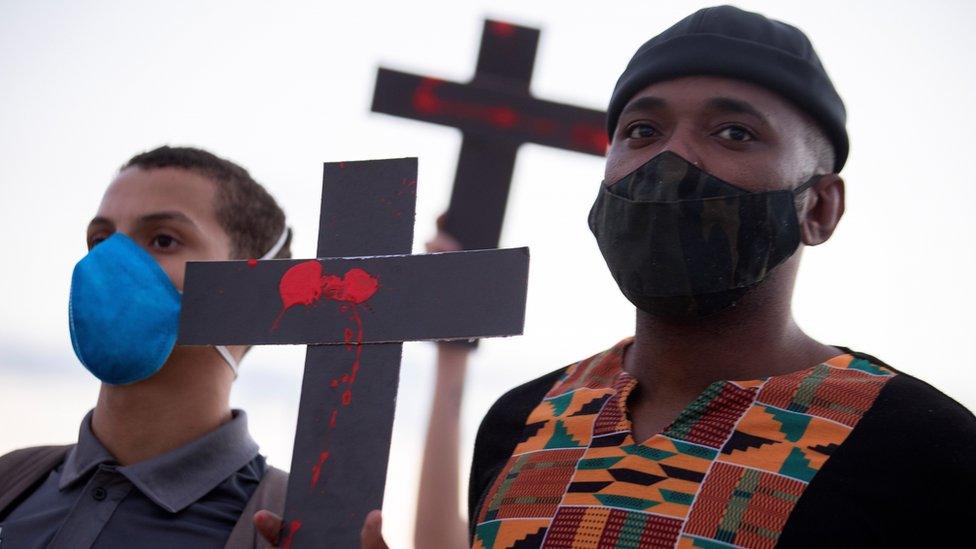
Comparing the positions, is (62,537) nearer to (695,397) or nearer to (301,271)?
(301,271)

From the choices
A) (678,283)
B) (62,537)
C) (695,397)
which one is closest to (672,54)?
(678,283)

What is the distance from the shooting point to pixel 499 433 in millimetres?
2566

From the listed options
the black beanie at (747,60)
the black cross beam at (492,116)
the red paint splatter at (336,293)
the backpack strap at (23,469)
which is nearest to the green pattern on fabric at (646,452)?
the red paint splatter at (336,293)

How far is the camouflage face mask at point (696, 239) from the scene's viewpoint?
2.26 metres

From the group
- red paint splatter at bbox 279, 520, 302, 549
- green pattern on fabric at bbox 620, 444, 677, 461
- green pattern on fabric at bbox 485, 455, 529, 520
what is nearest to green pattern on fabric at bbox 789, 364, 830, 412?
green pattern on fabric at bbox 620, 444, 677, 461

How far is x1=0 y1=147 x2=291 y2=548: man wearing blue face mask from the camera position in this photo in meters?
2.85

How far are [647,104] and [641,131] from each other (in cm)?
6

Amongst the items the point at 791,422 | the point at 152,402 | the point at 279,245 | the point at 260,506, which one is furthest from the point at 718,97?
the point at 152,402

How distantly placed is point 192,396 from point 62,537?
0.52 metres

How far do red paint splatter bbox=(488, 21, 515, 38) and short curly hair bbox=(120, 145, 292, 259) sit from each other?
1402mm

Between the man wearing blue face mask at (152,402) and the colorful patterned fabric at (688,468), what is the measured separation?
2.79ft

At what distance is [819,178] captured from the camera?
243 centimetres

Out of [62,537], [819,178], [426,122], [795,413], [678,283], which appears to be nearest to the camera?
[795,413]

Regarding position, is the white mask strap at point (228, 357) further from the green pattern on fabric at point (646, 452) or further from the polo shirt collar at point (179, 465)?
the green pattern on fabric at point (646, 452)
